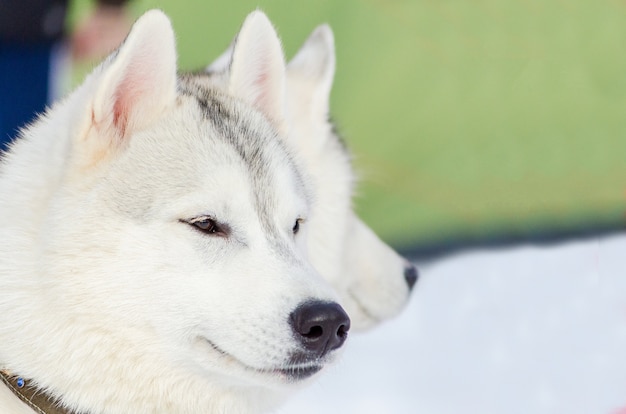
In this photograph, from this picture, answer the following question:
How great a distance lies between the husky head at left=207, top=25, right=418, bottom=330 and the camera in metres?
3.04

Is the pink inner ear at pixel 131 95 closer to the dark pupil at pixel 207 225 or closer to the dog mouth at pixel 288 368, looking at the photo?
the dark pupil at pixel 207 225

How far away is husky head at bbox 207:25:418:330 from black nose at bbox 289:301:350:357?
38.7 inches

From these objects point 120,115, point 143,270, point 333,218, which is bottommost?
point 333,218

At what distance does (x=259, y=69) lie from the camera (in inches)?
100

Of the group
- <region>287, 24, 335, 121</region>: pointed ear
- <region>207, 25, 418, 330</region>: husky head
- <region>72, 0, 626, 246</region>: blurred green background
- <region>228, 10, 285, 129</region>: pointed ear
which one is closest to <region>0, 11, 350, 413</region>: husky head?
<region>228, 10, 285, 129</region>: pointed ear

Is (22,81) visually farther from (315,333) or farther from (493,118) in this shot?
(315,333)

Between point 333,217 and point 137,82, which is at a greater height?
point 137,82

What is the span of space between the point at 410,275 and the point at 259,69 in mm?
1196

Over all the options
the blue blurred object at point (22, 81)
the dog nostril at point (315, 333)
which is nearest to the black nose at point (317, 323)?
the dog nostril at point (315, 333)

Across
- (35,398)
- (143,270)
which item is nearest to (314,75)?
(143,270)

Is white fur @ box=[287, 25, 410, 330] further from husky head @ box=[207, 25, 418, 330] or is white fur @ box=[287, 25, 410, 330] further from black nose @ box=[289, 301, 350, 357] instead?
black nose @ box=[289, 301, 350, 357]

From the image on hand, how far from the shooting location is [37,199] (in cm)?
208

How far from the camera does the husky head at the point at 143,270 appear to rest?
199cm

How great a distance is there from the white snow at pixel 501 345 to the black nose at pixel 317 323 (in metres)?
1.69
